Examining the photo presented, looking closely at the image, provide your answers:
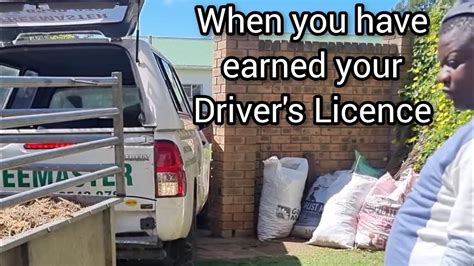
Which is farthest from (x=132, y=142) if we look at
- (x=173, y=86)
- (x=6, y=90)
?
(x=6, y=90)

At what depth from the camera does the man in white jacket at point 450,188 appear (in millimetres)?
1383

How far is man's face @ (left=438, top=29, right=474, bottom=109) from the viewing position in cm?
147

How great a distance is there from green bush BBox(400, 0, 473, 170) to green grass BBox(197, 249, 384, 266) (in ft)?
4.19

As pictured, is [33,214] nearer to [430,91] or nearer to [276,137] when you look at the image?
[276,137]

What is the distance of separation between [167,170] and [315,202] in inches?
108

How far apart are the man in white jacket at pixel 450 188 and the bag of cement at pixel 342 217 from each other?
146 inches

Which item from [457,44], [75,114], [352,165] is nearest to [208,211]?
[352,165]

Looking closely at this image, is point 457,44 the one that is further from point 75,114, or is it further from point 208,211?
point 208,211

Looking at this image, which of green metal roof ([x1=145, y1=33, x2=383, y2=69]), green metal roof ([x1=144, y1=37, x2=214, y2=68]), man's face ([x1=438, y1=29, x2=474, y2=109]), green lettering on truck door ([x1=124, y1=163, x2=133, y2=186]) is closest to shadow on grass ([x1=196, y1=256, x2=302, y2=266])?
green lettering on truck door ([x1=124, y1=163, x2=133, y2=186])

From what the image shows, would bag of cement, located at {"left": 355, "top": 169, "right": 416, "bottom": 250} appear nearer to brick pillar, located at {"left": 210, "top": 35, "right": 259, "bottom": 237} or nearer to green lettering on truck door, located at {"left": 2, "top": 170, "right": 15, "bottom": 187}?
brick pillar, located at {"left": 210, "top": 35, "right": 259, "bottom": 237}

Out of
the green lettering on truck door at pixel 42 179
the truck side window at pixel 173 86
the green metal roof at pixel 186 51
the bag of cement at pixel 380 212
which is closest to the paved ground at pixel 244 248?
the bag of cement at pixel 380 212

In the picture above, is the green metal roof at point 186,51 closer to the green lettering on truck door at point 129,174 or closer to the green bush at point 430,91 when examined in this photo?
the green bush at point 430,91

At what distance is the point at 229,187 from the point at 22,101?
2.38m

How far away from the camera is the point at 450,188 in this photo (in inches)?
57.4
